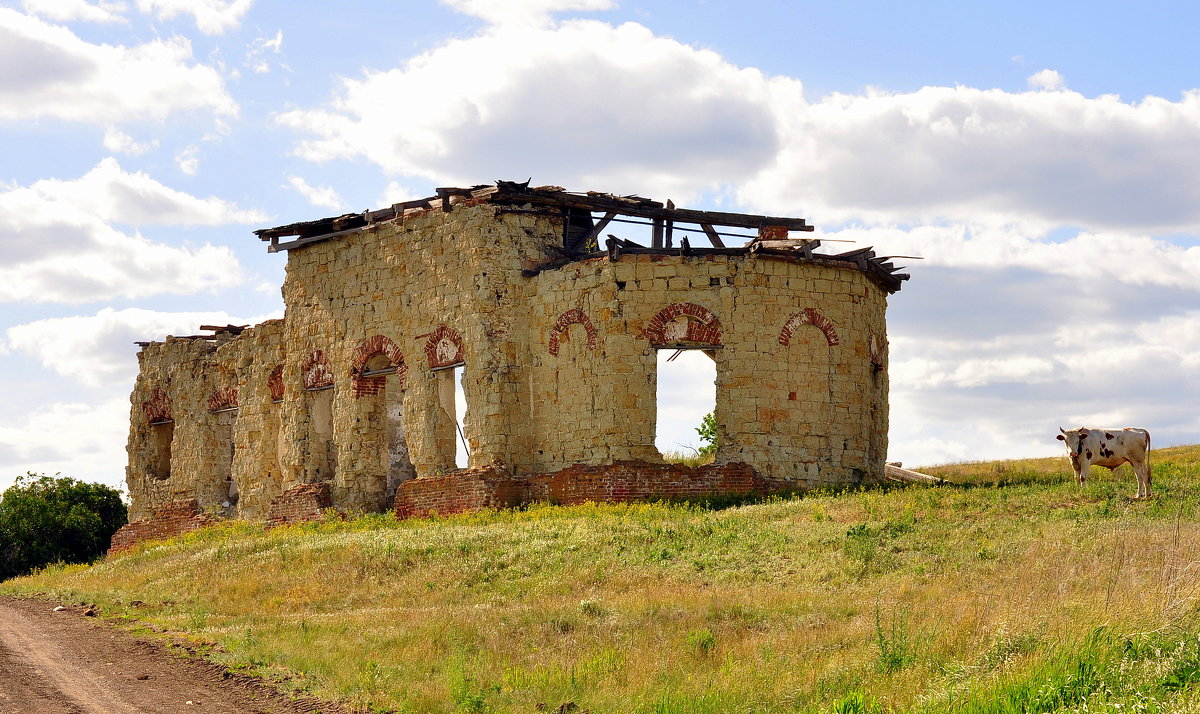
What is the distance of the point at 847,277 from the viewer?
2603 centimetres

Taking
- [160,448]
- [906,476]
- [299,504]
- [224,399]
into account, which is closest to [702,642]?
[906,476]

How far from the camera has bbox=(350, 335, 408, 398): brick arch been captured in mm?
28084

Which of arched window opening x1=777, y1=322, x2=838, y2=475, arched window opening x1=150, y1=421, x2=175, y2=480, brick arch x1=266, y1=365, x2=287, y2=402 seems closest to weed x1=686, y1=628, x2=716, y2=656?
arched window opening x1=777, y1=322, x2=838, y2=475

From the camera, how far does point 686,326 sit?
25203mm

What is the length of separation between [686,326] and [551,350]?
282 cm

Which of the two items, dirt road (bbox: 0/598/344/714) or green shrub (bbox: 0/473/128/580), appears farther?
green shrub (bbox: 0/473/128/580)

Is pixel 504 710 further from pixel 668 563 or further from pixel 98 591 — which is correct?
pixel 98 591

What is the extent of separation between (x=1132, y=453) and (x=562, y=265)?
11521 mm

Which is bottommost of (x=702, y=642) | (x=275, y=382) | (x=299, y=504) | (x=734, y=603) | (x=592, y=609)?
(x=702, y=642)

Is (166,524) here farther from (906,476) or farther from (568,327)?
(906,476)

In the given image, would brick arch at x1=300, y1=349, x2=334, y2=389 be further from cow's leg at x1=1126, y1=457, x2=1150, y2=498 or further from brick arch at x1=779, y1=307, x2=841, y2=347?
cow's leg at x1=1126, y1=457, x2=1150, y2=498

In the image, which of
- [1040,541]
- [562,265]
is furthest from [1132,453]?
[562,265]

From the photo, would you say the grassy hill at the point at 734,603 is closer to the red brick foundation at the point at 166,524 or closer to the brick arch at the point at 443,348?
the brick arch at the point at 443,348

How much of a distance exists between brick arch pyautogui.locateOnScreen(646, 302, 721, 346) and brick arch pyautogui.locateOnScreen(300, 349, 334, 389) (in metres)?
8.49
